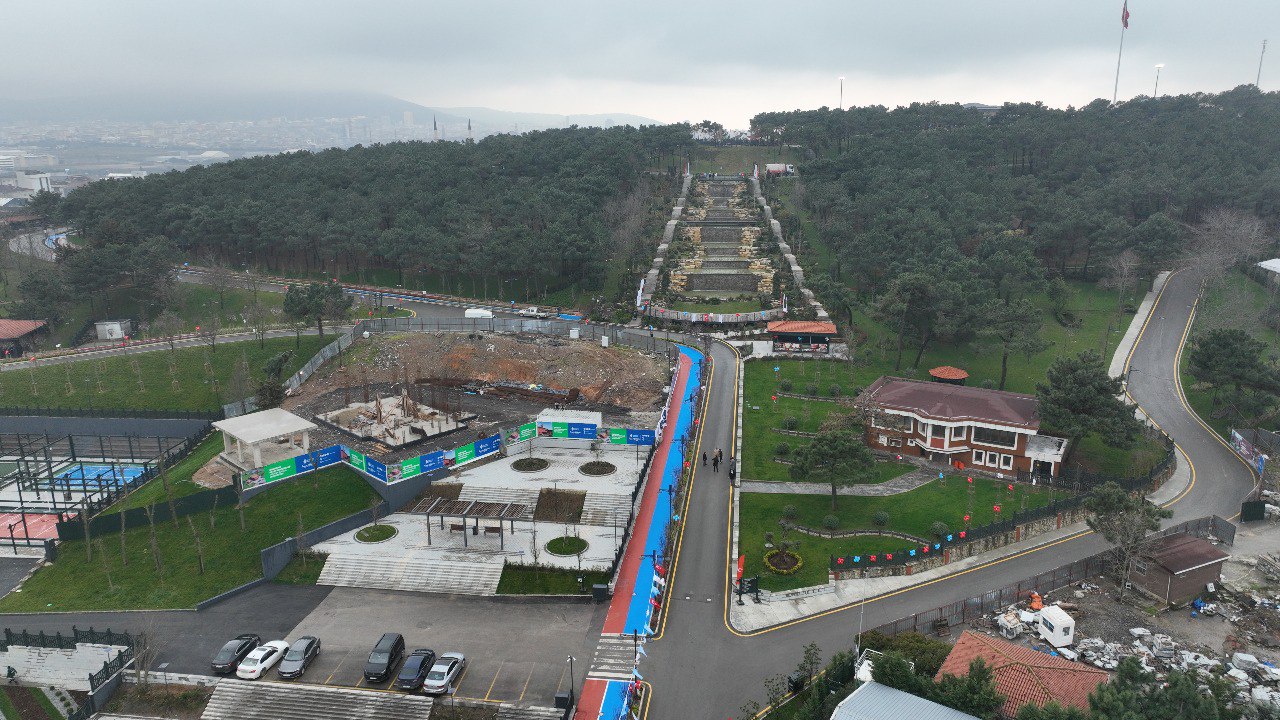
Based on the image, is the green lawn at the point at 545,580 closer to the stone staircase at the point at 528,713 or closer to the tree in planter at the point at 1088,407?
the stone staircase at the point at 528,713

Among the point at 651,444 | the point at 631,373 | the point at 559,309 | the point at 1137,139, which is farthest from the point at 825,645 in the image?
the point at 1137,139

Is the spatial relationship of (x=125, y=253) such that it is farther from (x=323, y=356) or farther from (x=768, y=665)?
(x=768, y=665)

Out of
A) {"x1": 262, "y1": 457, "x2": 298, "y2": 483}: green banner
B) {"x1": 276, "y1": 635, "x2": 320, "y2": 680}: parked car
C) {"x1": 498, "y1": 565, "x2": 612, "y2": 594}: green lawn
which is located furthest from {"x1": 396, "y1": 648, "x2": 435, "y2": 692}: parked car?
{"x1": 262, "y1": 457, "x2": 298, "y2": 483}: green banner

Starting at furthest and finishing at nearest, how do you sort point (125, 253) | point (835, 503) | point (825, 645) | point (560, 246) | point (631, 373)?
point (560, 246)
point (125, 253)
point (631, 373)
point (835, 503)
point (825, 645)

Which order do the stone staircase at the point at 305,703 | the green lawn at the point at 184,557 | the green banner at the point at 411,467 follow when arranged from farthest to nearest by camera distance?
the green banner at the point at 411,467
the green lawn at the point at 184,557
the stone staircase at the point at 305,703

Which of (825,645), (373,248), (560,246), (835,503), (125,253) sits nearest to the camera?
(825,645)

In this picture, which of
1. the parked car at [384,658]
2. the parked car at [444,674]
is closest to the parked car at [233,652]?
the parked car at [384,658]

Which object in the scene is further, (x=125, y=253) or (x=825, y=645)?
(x=125, y=253)
